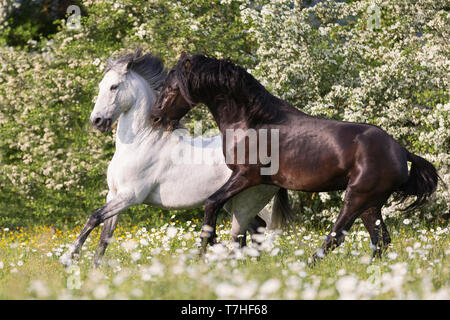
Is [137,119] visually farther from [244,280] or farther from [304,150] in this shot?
[244,280]

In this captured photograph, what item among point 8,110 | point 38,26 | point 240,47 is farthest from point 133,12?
point 38,26

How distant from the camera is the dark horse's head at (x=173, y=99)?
232 inches

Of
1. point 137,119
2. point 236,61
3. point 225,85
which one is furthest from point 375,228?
point 236,61

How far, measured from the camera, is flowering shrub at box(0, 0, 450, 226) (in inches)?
428

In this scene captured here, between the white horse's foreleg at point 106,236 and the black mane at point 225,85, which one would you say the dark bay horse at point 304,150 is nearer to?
the black mane at point 225,85

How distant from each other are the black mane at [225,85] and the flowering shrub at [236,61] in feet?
15.5

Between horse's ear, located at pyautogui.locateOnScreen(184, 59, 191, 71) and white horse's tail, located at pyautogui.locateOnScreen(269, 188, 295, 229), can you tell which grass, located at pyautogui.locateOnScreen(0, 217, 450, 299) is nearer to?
white horse's tail, located at pyautogui.locateOnScreen(269, 188, 295, 229)

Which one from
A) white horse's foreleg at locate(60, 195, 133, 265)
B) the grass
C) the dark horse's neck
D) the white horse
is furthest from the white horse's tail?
white horse's foreleg at locate(60, 195, 133, 265)

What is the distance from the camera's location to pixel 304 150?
5.63 meters

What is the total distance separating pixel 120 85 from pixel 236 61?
21.1 ft

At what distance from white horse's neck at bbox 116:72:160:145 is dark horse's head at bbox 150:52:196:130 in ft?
0.58

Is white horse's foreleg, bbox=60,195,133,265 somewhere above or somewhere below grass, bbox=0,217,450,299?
below

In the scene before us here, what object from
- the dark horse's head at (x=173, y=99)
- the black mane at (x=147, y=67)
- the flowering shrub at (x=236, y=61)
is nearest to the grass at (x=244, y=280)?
the dark horse's head at (x=173, y=99)
